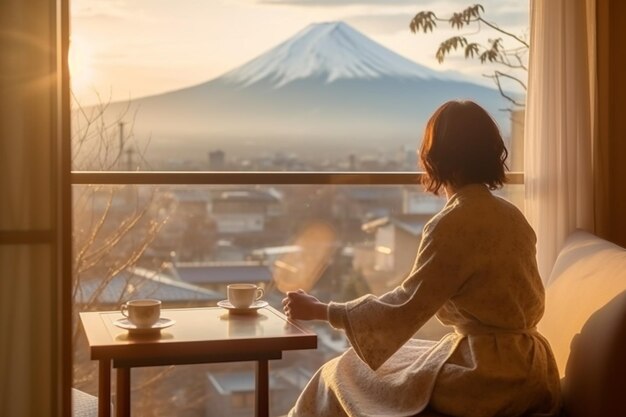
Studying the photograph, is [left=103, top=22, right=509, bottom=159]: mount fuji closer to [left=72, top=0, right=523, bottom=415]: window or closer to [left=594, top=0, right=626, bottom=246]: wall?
[left=72, top=0, right=523, bottom=415]: window

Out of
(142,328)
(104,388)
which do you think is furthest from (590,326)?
(104,388)

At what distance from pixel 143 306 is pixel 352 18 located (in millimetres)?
1420

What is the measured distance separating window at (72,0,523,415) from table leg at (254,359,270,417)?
633 mm

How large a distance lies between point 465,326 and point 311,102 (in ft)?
3.86

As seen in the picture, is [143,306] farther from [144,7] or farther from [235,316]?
[144,7]

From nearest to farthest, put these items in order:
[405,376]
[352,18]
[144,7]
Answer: [405,376] < [144,7] < [352,18]

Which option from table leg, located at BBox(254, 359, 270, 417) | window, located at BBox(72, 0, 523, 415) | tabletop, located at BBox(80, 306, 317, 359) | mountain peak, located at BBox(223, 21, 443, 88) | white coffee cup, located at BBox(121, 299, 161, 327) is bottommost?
table leg, located at BBox(254, 359, 270, 417)

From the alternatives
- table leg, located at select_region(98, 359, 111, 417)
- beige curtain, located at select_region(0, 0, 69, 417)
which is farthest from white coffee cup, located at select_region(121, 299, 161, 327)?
beige curtain, located at select_region(0, 0, 69, 417)

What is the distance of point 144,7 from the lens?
10.1 ft

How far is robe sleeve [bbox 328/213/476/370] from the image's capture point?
234cm

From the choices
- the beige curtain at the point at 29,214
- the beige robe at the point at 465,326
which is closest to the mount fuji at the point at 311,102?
the beige curtain at the point at 29,214

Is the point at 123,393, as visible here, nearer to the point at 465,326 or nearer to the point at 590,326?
the point at 465,326

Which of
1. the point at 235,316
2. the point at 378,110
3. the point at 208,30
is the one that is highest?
the point at 208,30

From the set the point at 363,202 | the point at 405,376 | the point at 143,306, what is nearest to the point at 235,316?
the point at 143,306
